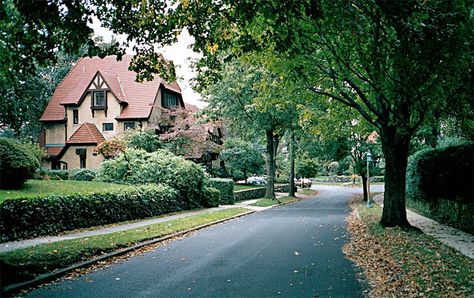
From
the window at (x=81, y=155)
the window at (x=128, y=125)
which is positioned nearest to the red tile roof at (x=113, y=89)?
the window at (x=128, y=125)

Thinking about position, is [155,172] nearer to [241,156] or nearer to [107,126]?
[107,126]

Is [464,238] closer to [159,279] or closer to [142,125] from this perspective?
[159,279]

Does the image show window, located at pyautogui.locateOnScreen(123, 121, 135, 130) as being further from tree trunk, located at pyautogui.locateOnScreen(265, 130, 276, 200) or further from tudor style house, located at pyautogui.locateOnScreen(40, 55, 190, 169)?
tree trunk, located at pyautogui.locateOnScreen(265, 130, 276, 200)

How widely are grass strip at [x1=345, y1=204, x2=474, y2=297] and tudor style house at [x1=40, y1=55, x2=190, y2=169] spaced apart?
2901 cm

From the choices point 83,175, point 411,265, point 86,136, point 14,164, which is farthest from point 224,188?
point 411,265

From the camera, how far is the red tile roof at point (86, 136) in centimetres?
3772

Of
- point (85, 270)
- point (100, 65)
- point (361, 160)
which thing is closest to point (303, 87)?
point (85, 270)

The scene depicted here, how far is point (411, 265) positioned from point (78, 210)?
11147 millimetres

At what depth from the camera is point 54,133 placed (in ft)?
134

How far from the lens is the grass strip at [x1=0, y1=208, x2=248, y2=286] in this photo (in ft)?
26.1

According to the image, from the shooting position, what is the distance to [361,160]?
119 feet

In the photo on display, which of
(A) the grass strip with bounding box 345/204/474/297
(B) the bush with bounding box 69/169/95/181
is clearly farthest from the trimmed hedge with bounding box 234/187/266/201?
(A) the grass strip with bounding box 345/204/474/297

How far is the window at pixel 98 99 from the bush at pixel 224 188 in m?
15.8

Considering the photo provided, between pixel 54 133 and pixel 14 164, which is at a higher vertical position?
pixel 54 133
